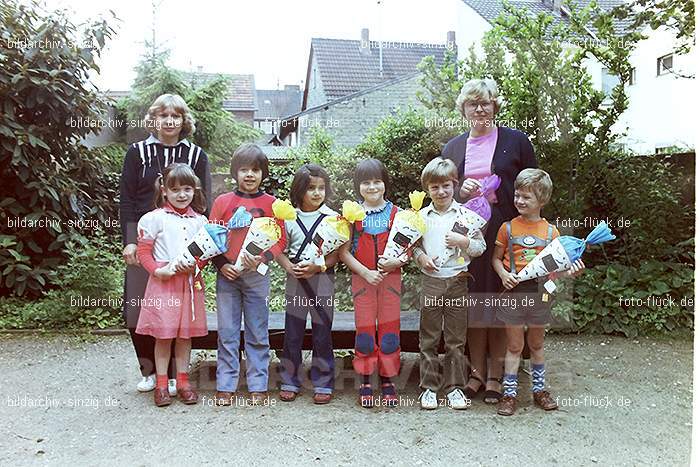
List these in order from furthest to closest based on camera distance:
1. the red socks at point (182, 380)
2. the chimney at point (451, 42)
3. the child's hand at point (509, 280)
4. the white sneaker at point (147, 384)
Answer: the chimney at point (451, 42) → the white sneaker at point (147, 384) → the red socks at point (182, 380) → the child's hand at point (509, 280)

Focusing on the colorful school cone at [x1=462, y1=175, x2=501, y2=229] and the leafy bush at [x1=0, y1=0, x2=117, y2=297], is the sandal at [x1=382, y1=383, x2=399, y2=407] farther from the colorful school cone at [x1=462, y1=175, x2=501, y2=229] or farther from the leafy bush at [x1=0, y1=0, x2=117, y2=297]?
the leafy bush at [x1=0, y1=0, x2=117, y2=297]

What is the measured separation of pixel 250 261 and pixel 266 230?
0.18m

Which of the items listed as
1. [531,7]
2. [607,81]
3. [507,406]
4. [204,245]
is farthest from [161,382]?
[607,81]

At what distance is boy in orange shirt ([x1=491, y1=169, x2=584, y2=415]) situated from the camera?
316 centimetres

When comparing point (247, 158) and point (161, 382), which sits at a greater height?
point (247, 158)

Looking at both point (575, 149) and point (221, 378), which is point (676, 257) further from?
point (221, 378)

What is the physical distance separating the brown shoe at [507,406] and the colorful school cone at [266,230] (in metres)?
1.39

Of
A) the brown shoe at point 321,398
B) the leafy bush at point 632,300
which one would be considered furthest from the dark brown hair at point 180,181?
the leafy bush at point 632,300

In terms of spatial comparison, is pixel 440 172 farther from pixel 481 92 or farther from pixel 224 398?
pixel 224 398

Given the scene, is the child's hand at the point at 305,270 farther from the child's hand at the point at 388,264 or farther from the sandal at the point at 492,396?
the sandal at the point at 492,396

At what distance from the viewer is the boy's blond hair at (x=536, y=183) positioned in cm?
313

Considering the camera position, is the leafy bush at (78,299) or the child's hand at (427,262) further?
the leafy bush at (78,299)

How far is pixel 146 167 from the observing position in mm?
3322

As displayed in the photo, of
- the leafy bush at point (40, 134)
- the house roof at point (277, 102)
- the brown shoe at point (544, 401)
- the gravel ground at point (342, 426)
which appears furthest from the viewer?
the leafy bush at point (40, 134)
